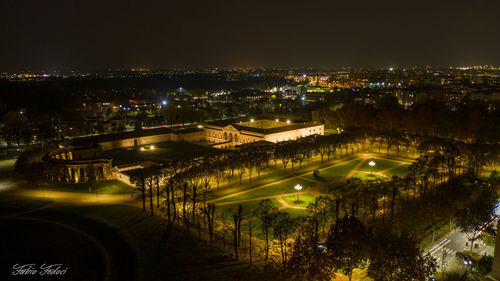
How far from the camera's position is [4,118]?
71.6 m

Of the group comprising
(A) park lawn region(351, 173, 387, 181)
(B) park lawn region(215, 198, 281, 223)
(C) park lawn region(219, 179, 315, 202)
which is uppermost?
(A) park lawn region(351, 173, 387, 181)

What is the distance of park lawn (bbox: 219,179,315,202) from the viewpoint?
35.3 m

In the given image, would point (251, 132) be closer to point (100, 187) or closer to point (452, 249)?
point (100, 187)

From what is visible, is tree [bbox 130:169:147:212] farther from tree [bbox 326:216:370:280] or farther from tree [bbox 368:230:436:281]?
tree [bbox 368:230:436:281]

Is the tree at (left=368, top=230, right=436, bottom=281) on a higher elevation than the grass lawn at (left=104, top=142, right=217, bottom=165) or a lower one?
higher

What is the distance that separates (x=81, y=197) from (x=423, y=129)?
5413 centimetres

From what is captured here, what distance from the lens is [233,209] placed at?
32.1m

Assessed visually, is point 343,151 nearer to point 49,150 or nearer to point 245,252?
point 245,252

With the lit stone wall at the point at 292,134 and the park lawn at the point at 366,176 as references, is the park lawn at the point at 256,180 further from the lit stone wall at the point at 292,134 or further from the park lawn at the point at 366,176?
the lit stone wall at the point at 292,134

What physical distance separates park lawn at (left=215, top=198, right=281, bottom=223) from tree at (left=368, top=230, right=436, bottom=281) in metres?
13.5

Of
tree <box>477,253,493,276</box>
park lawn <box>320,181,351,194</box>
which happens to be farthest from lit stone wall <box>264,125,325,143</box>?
tree <box>477,253,493,276</box>

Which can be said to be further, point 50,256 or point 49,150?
point 49,150

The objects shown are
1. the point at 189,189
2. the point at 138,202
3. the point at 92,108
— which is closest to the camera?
the point at 138,202

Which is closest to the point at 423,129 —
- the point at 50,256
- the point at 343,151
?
the point at 343,151
